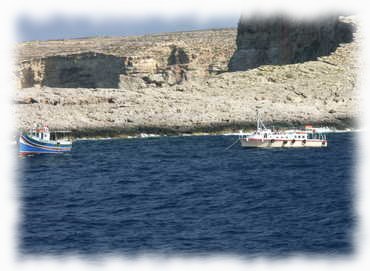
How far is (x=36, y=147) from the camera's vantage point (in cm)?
8381

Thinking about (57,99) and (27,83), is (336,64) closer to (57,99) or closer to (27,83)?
(57,99)

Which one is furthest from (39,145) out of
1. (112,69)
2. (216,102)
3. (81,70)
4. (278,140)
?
(81,70)

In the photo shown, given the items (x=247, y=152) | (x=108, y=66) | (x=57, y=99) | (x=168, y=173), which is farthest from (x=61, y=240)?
(x=108, y=66)

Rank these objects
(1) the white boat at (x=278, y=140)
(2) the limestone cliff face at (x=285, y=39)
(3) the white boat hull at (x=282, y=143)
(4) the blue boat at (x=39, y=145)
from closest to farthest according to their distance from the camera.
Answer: (4) the blue boat at (x=39, y=145), (3) the white boat hull at (x=282, y=143), (1) the white boat at (x=278, y=140), (2) the limestone cliff face at (x=285, y=39)

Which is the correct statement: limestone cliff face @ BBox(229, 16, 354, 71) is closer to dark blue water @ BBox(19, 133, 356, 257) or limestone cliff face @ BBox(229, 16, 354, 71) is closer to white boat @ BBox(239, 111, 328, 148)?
white boat @ BBox(239, 111, 328, 148)

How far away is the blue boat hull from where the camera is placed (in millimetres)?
82875

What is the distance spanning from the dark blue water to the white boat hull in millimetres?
11357

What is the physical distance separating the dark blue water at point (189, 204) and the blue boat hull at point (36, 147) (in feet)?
24.2

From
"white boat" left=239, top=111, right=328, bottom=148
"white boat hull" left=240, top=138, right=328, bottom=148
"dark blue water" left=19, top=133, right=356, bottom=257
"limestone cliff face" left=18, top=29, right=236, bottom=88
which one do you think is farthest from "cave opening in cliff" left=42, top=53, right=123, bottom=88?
"dark blue water" left=19, top=133, right=356, bottom=257

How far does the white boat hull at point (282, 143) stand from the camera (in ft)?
288

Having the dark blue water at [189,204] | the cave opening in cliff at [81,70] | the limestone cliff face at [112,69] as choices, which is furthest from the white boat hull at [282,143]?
the cave opening in cliff at [81,70]

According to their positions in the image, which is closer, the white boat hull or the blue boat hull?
the blue boat hull

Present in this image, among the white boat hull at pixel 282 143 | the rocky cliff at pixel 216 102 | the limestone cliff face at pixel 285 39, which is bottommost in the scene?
the white boat hull at pixel 282 143

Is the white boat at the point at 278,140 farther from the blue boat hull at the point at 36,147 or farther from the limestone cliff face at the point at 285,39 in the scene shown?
the limestone cliff face at the point at 285,39
